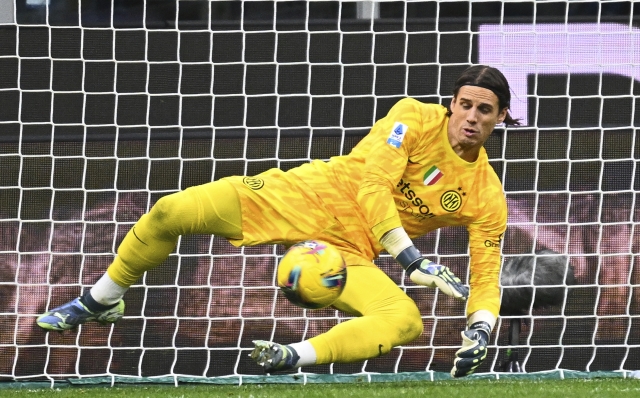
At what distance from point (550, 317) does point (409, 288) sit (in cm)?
86

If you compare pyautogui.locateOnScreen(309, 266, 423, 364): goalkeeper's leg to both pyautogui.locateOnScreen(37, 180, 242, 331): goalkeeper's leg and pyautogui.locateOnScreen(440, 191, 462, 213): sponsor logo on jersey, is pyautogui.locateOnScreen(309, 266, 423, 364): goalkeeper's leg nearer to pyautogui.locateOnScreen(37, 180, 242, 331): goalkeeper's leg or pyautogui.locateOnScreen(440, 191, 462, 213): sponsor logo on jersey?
pyautogui.locateOnScreen(440, 191, 462, 213): sponsor logo on jersey

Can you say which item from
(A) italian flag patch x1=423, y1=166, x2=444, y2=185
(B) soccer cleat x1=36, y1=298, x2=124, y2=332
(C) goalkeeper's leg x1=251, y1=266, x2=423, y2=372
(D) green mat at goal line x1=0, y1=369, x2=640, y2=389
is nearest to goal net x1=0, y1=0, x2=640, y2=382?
(D) green mat at goal line x1=0, y1=369, x2=640, y2=389

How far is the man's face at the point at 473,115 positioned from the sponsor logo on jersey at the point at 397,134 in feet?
0.80

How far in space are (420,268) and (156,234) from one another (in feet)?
3.98

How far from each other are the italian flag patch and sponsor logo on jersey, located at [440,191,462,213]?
0.08 metres

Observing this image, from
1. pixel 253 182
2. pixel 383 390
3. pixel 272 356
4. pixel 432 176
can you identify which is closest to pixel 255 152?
pixel 383 390

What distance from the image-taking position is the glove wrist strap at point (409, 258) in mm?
4555

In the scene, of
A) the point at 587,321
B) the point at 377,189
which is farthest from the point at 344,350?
the point at 587,321

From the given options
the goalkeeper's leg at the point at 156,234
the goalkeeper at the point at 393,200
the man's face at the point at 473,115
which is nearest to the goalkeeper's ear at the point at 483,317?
the goalkeeper at the point at 393,200

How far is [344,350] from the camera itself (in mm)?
4531

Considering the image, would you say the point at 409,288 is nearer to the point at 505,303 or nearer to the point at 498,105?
the point at 505,303

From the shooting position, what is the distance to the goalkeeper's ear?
4.91 m

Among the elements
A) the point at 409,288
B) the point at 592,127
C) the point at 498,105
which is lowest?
the point at 409,288

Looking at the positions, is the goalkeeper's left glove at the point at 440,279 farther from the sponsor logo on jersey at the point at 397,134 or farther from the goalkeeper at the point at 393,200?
the sponsor logo on jersey at the point at 397,134
